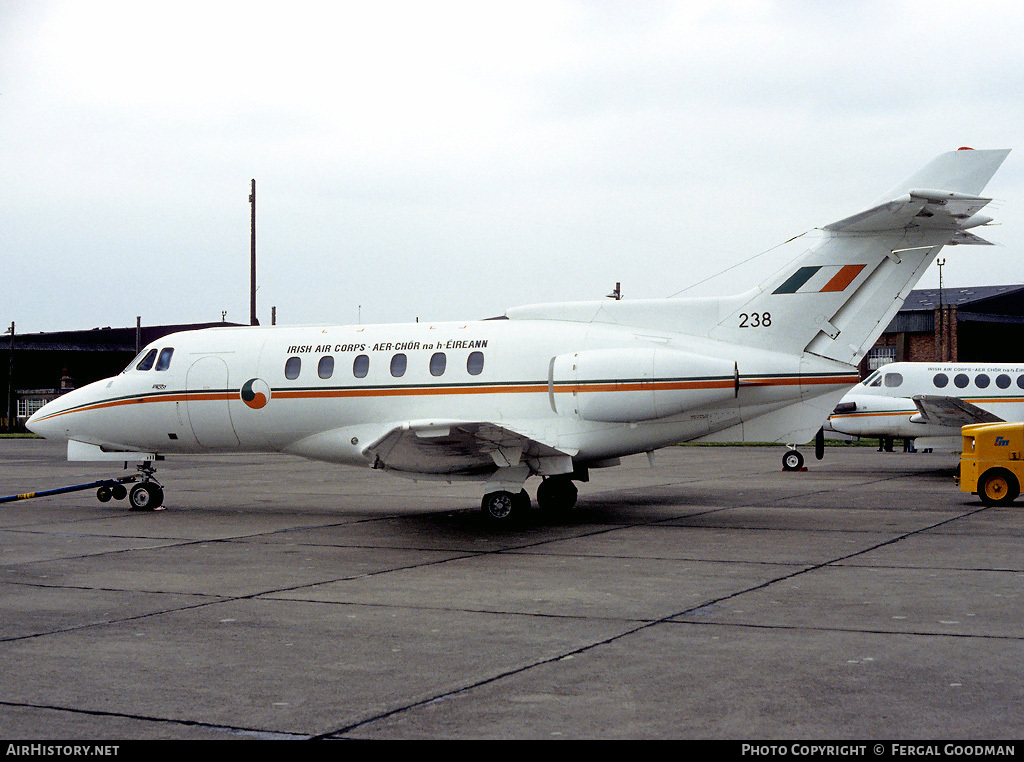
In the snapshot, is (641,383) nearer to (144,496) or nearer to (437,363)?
(437,363)

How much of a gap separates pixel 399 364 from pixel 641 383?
4.11 meters

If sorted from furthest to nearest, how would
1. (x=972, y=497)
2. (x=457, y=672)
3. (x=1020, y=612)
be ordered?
(x=972, y=497) → (x=1020, y=612) → (x=457, y=672)

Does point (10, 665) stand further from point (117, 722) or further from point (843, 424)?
point (843, 424)

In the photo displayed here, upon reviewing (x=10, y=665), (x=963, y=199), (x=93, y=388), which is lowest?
(x=10, y=665)

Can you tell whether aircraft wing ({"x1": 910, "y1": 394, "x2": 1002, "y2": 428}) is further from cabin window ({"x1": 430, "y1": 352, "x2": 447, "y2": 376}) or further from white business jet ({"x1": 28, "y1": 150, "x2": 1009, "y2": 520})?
cabin window ({"x1": 430, "y1": 352, "x2": 447, "y2": 376})

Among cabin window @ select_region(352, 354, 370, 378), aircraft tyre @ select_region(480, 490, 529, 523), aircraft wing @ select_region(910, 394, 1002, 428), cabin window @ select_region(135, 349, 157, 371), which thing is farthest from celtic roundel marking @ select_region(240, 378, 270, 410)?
aircraft wing @ select_region(910, 394, 1002, 428)

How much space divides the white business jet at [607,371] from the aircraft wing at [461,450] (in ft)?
0.11

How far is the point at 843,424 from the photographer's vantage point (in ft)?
97.5

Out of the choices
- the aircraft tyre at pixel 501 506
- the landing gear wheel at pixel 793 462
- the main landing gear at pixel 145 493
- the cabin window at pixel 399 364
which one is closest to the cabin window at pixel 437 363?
the cabin window at pixel 399 364

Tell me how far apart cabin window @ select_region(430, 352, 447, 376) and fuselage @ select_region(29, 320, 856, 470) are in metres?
0.02

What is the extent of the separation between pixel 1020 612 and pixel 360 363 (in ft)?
36.2

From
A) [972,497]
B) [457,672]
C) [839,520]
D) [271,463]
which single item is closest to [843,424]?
[972,497]

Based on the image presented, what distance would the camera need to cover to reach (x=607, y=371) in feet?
51.3

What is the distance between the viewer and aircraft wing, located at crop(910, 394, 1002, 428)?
26047 mm
